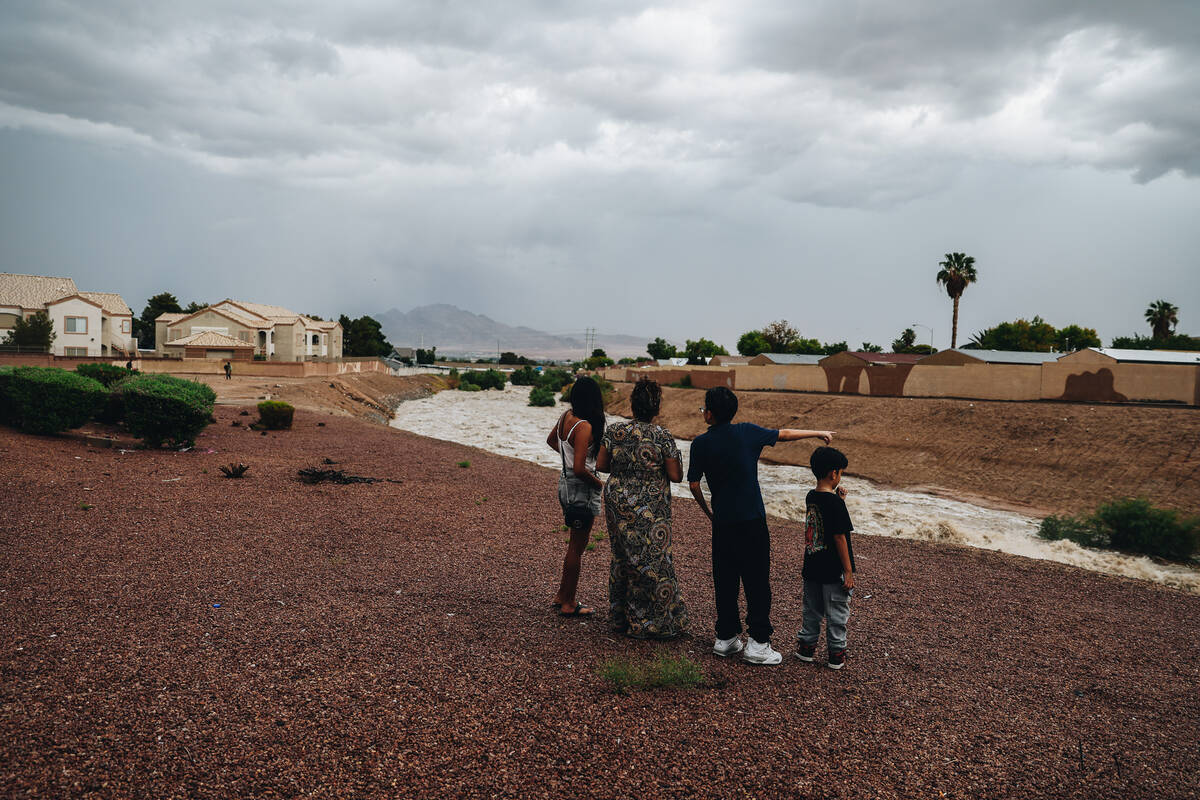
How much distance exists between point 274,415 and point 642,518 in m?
19.7

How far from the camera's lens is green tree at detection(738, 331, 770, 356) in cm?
11969

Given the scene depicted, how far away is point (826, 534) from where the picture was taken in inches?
195

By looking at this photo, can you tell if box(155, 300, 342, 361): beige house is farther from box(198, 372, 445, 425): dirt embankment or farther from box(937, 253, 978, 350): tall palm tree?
box(937, 253, 978, 350): tall palm tree

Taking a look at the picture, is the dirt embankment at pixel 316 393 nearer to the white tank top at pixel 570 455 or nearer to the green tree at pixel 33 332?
the green tree at pixel 33 332

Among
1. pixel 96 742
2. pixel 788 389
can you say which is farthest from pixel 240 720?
pixel 788 389

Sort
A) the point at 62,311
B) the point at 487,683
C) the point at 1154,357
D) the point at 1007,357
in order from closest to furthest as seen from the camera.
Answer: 1. the point at 487,683
2. the point at 1154,357
3. the point at 1007,357
4. the point at 62,311

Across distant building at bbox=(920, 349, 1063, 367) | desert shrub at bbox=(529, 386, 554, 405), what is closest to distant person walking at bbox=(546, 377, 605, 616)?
distant building at bbox=(920, 349, 1063, 367)

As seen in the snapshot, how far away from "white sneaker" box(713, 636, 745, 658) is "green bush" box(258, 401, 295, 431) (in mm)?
19749

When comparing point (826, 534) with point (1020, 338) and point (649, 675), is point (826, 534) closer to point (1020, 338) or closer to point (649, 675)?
point (649, 675)

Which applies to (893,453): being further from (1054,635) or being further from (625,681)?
(625,681)

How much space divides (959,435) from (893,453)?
3094mm

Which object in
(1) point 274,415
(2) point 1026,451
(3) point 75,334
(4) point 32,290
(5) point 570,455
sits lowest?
(2) point 1026,451

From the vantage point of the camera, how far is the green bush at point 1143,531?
13.9 metres

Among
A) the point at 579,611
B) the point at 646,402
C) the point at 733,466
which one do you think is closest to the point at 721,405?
the point at 733,466
